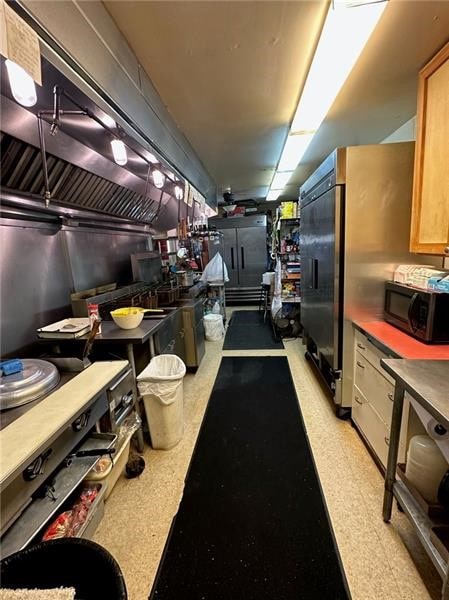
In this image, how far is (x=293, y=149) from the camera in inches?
120

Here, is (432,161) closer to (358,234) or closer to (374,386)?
(358,234)

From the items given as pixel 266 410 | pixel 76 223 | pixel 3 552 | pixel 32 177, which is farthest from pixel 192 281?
pixel 3 552

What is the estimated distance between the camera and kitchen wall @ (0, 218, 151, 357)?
5.46 ft

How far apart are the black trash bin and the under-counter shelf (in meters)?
0.21

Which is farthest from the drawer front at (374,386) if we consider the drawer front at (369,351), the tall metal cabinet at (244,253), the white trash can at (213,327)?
the tall metal cabinet at (244,253)

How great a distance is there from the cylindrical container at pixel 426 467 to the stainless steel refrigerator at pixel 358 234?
889mm

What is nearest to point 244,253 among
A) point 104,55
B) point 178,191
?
point 178,191

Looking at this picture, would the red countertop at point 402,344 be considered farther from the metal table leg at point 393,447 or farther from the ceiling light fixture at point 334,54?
the ceiling light fixture at point 334,54

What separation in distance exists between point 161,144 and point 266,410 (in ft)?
8.15

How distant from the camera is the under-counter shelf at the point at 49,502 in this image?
90cm

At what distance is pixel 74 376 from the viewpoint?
142 cm

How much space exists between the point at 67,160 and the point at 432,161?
7.65 ft

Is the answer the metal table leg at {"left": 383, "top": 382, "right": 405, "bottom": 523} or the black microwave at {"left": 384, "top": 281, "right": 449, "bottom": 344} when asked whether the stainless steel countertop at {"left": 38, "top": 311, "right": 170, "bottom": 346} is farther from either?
the black microwave at {"left": 384, "top": 281, "right": 449, "bottom": 344}

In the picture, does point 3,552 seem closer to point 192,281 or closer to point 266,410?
point 266,410
